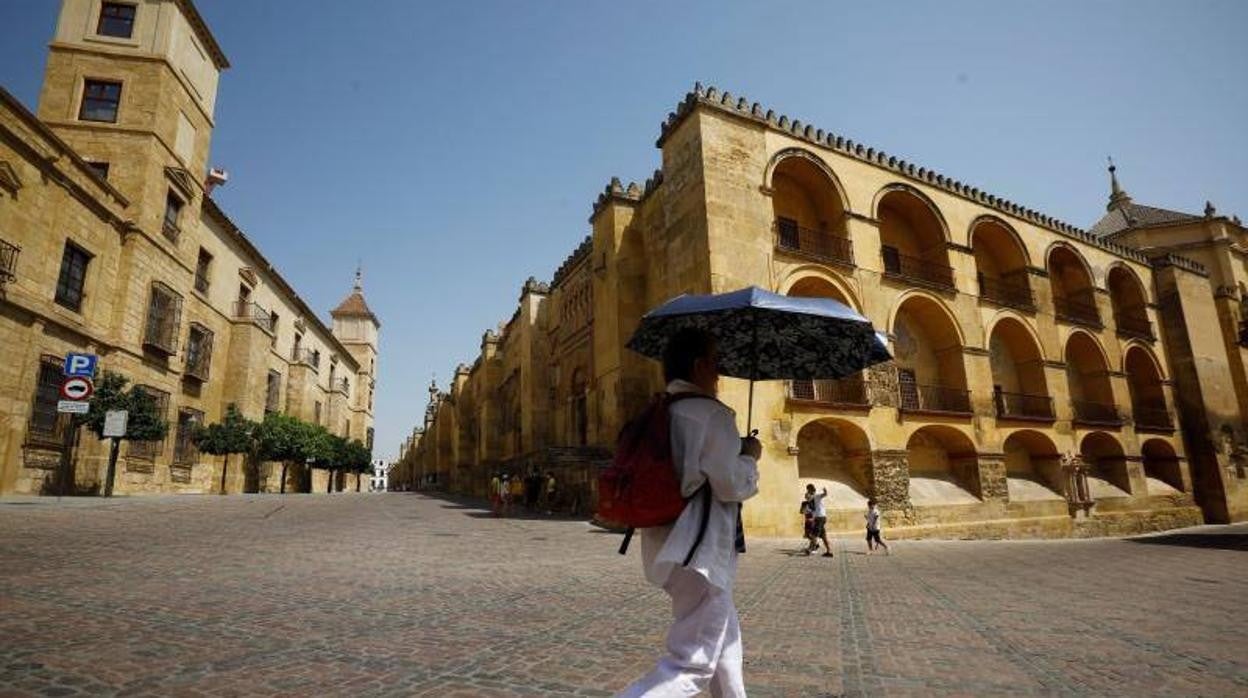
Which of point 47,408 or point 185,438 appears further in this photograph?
point 185,438

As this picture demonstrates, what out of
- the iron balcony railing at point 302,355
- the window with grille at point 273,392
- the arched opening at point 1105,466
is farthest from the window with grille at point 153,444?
the arched opening at point 1105,466

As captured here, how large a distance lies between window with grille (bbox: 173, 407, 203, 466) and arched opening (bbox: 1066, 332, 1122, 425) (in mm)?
36191

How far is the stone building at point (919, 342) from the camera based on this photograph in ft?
56.2

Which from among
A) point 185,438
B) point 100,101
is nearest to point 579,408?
point 185,438

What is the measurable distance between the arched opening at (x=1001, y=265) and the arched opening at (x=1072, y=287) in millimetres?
2439

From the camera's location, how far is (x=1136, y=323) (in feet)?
91.4

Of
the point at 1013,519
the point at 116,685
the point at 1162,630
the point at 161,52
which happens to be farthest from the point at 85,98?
the point at 1013,519

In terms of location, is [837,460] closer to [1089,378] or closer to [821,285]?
[821,285]

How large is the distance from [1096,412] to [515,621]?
28757 mm

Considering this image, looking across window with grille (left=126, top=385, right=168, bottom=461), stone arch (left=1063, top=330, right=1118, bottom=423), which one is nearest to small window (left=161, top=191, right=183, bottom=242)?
window with grille (left=126, top=385, right=168, bottom=461)

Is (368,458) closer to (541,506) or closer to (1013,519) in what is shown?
(541,506)

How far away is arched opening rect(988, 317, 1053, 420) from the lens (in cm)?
2236

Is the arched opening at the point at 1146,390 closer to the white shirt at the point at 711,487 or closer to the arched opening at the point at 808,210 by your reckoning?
the arched opening at the point at 808,210

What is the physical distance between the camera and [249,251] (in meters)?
31.9
